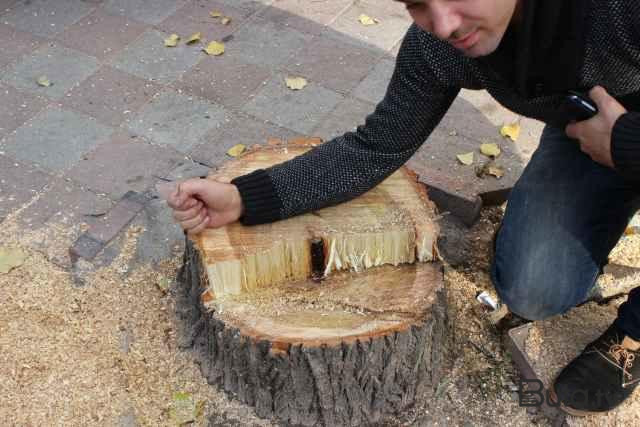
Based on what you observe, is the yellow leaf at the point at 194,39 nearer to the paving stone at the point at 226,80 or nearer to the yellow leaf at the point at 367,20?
the paving stone at the point at 226,80

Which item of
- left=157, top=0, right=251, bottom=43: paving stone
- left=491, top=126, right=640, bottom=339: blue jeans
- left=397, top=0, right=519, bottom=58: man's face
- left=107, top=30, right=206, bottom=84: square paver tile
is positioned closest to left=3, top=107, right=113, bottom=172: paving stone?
left=107, top=30, right=206, bottom=84: square paver tile

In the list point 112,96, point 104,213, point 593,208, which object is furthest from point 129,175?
point 593,208

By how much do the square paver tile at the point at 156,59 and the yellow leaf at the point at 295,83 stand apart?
22.8 inches

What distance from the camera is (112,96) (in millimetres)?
3803

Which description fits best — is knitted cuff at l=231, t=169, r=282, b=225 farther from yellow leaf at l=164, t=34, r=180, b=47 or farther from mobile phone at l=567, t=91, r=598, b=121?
yellow leaf at l=164, t=34, r=180, b=47

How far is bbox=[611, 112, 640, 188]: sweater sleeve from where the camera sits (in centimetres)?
196

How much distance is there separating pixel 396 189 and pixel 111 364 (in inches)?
48.7

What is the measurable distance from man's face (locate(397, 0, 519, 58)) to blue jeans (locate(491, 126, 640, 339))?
2.87 ft

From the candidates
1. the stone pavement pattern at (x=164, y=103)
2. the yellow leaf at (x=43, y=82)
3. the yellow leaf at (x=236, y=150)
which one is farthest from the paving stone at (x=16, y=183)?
the yellow leaf at (x=236, y=150)

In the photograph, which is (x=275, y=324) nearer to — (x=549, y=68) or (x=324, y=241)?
(x=324, y=241)

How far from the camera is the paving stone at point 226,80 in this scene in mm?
3842

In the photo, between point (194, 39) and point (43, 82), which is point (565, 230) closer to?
point (194, 39)

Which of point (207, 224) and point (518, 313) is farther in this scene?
point (518, 313)

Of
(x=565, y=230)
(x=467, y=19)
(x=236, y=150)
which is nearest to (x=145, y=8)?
(x=236, y=150)
